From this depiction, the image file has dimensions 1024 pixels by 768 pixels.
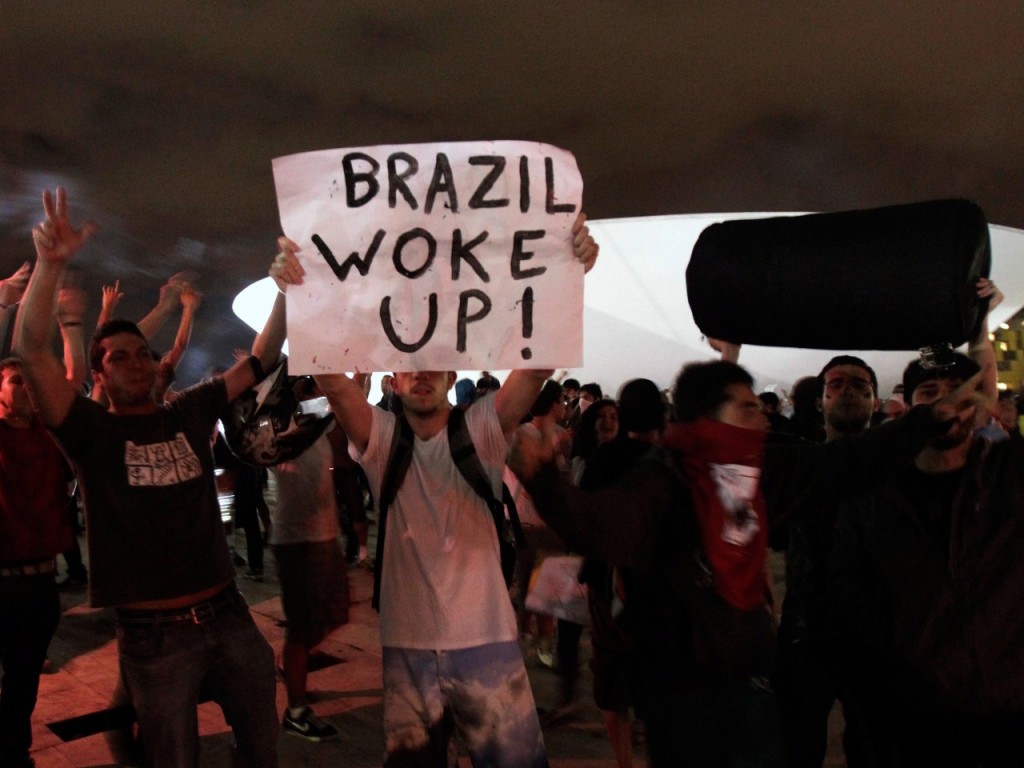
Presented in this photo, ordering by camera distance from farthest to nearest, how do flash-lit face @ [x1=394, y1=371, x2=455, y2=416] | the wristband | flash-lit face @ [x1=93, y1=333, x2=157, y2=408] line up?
the wristband → flash-lit face @ [x1=93, y1=333, x2=157, y2=408] → flash-lit face @ [x1=394, y1=371, x2=455, y2=416]

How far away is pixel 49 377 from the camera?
8.92ft

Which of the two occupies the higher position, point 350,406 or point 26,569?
point 350,406

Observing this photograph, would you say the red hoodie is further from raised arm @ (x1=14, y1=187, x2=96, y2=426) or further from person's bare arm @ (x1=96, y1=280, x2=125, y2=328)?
person's bare arm @ (x1=96, y1=280, x2=125, y2=328)

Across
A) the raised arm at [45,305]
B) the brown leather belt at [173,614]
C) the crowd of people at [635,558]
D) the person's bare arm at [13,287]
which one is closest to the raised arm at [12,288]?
the person's bare arm at [13,287]

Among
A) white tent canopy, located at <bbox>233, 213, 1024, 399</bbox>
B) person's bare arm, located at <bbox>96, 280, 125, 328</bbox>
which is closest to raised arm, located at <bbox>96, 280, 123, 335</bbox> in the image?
person's bare arm, located at <bbox>96, 280, 125, 328</bbox>

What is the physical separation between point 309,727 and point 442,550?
2.25 meters

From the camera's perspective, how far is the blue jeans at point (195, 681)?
2.79 meters

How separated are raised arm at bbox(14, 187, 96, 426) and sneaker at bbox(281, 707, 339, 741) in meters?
2.44

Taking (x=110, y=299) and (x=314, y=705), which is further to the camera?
(x=314, y=705)

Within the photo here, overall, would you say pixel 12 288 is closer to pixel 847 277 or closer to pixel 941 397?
pixel 847 277

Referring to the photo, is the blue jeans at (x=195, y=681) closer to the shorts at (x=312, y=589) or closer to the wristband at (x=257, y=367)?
the wristband at (x=257, y=367)

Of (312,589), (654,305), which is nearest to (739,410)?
(312,589)

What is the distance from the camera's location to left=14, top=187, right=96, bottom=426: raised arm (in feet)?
8.79

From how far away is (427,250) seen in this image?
2717 millimetres
